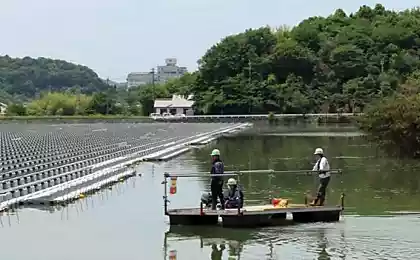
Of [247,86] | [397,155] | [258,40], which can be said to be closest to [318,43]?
[258,40]

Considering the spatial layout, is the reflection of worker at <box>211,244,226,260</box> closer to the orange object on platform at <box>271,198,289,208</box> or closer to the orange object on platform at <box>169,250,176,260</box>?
the orange object on platform at <box>169,250,176,260</box>

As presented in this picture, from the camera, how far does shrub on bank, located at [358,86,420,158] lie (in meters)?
32.1

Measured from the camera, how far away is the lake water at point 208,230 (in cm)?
1310

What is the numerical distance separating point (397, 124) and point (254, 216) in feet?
61.6

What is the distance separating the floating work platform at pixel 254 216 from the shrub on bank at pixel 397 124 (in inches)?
673

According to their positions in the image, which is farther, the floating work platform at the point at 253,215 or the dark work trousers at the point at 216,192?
the dark work trousers at the point at 216,192

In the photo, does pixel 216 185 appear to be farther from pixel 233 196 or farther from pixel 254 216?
pixel 254 216

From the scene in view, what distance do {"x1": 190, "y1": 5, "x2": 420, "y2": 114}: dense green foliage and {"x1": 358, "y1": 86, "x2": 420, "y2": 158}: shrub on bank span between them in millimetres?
62357

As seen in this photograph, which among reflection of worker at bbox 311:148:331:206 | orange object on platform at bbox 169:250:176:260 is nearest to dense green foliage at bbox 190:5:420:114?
reflection of worker at bbox 311:148:331:206

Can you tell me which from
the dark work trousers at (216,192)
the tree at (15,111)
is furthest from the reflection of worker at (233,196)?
the tree at (15,111)

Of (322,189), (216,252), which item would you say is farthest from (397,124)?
(216,252)

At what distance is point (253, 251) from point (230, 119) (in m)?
89.6

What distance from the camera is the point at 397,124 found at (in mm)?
32406

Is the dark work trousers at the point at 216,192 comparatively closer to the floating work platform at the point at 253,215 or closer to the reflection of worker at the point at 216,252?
the floating work platform at the point at 253,215
